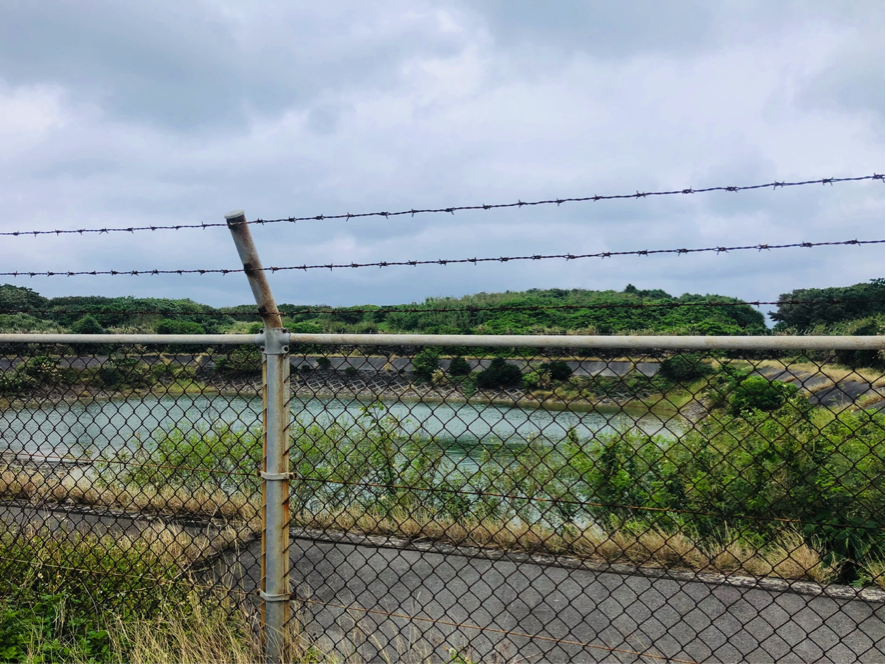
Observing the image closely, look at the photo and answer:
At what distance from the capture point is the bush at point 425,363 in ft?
8.38

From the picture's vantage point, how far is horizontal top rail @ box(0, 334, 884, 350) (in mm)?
2135

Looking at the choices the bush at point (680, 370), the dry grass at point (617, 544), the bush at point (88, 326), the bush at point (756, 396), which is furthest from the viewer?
the bush at point (756, 396)

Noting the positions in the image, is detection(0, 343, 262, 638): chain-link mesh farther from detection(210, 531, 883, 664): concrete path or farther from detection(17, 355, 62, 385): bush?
detection(210, 531, 883, 664): concrete path

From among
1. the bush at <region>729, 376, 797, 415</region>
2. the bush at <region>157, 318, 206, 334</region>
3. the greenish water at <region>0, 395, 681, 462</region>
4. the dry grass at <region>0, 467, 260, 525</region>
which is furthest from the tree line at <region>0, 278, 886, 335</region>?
the dry grass at <region>0, 467, 260, 525</region>

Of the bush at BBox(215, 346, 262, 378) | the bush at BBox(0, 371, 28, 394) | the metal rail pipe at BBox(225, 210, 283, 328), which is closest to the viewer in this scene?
the metal rail pipe at BBox(225, 210, 283, 328)

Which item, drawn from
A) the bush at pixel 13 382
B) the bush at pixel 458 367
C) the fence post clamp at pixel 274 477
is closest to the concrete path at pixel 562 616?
the fence post clamp at pixel 274 477

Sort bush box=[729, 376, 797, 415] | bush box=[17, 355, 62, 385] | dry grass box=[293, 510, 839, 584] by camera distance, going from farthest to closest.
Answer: bush box=[729, 376, 797, 415] < bush box=[17, 355, 62, 385] < dry grass box=[293, 510, 839, 584]

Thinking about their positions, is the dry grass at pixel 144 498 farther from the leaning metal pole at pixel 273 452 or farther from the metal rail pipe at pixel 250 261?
the metal rail pipe at pixel 250 261

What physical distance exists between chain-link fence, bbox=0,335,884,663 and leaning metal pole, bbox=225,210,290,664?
0.04 ft

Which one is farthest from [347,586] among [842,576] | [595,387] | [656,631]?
[842,576]

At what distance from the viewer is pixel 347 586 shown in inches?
144

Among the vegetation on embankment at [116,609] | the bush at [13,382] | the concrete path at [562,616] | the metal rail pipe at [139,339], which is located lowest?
the concrete path at [562,616]

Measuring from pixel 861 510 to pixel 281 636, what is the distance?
146 inches

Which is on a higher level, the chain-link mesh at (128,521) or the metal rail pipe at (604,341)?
the metal rail pipe at (604,341)
